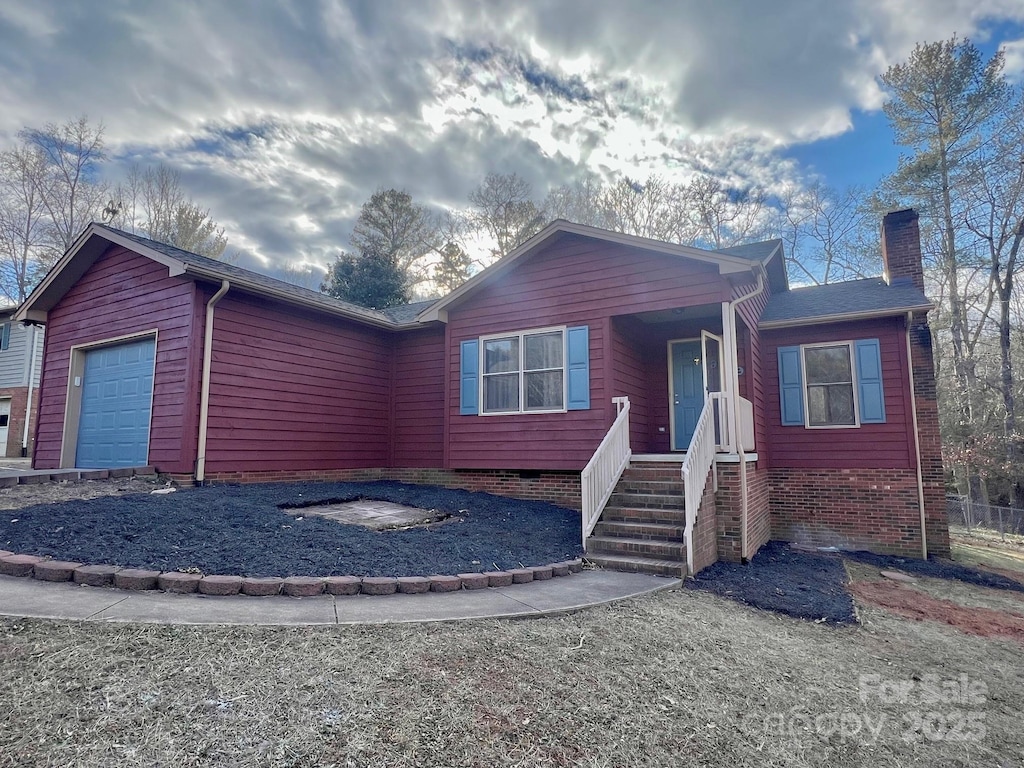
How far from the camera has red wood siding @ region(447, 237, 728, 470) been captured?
7.96 metres

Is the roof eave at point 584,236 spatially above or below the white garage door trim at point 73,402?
above

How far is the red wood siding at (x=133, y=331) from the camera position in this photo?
26.1ft

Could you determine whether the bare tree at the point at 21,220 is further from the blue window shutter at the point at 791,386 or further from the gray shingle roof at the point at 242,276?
the blue window shutter at the point at 791,386

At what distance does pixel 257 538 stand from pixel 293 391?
15.3 feet

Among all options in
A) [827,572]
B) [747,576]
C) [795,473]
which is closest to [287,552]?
[747,576]

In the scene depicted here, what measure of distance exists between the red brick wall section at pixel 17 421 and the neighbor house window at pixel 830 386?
68.3ft

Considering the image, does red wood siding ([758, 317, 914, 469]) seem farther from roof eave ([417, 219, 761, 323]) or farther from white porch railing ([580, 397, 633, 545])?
white porch railing ([580, 397, 633, 545])

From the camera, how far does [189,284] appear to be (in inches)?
320

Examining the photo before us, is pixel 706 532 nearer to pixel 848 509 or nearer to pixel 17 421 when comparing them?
pixel 848 509

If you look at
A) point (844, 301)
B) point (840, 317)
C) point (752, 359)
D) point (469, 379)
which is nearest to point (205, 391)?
point (469, 379)

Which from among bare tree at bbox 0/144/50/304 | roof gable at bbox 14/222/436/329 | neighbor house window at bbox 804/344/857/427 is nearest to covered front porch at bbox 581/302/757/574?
neighbor house window at bbox 804/344/857/427

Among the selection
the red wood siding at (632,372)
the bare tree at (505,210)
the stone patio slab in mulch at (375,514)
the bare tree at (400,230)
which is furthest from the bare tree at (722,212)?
the stone patio slab in mulch at (375,514)

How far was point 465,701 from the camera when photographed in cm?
261

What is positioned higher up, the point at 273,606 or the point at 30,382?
the point at 30,382
